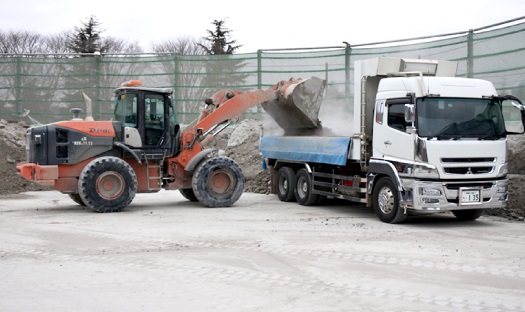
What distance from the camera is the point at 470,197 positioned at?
11852 millimetres

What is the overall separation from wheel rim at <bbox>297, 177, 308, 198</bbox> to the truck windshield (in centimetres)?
467

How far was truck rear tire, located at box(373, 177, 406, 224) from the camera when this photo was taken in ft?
40.2

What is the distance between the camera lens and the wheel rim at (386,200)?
40.8 ft

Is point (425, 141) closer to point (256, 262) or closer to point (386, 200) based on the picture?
point (386, 200)

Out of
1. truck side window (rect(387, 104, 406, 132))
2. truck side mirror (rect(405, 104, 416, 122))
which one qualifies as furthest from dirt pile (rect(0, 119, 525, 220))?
truck side mirror (rect(405, 104, 416, 122))

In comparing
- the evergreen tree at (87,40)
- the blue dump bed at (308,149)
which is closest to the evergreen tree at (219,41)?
the evergreen tree at (87,40)

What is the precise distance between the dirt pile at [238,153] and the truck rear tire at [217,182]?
10.5 ft

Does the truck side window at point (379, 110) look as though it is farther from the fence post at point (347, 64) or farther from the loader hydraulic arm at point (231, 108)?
the fence post at point (347, 64)

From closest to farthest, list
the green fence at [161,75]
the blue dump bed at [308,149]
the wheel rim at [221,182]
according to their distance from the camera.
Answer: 1. the blue dump bed at [308,149]
2. the wheel rim at [221,182]
3. the green fence at [161,75]

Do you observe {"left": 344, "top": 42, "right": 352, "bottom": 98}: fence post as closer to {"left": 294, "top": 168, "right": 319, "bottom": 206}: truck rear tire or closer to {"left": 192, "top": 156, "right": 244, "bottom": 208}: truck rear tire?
{"left": 294, "top": 168, "right": 319, "bottom": 206}: truck rear tire

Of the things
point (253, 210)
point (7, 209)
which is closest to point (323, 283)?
point (253, 210)

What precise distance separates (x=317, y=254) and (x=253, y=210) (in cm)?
575

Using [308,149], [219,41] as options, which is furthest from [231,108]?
[219,41]

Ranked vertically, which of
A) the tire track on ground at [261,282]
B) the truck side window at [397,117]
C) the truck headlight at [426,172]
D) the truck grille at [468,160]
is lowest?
the tire track on ground at [261,282]
